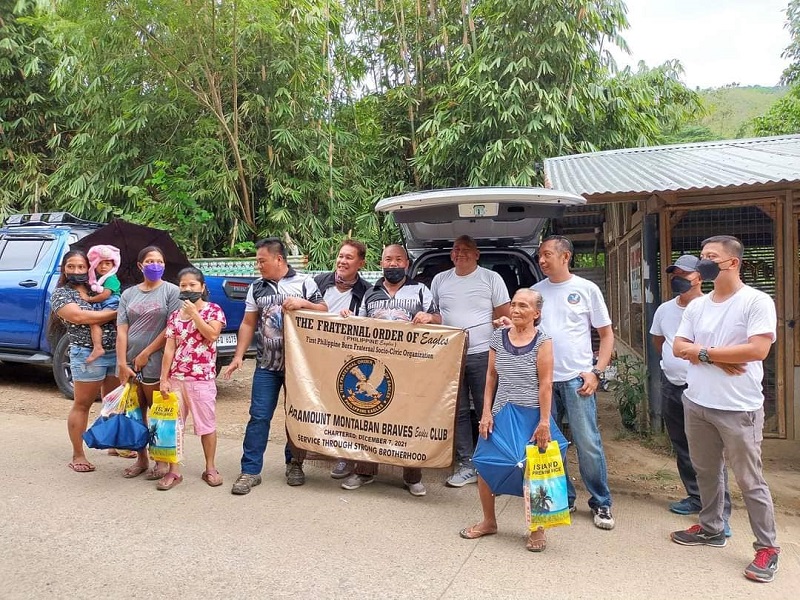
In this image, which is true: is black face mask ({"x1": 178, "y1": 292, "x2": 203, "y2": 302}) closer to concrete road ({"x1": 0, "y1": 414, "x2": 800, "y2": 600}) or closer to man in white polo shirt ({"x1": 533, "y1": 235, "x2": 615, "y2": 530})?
concrete road ({"x1": 0, "y1": 414, "x2": 800, "y2": 600})

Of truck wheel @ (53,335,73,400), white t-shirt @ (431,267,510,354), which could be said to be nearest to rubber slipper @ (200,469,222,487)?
white t-shirt @ (431,267,510,354)

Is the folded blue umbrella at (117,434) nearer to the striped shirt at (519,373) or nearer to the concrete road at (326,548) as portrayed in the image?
the concrete road at (326,548)

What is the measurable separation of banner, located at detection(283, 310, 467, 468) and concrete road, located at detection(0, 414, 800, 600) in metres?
0.36

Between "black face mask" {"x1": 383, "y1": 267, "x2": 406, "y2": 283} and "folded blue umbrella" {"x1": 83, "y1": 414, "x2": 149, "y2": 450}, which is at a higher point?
"black face mask" {"x1": 383, "y1": 267, "x2": 406, "y2": 283}

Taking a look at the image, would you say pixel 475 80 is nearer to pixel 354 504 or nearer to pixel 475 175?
pixel 475 175

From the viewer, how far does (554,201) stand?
434 cm

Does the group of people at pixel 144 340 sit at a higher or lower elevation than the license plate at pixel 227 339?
higher

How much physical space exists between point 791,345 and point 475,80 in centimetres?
745

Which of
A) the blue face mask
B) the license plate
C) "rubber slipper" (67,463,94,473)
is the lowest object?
"rubber slipper" (67,463,94,473)

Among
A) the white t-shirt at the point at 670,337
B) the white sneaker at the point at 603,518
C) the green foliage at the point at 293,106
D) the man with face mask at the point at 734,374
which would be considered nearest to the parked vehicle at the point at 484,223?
the white t-shirt at the point at 670,337

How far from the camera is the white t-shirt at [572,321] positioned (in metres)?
3.88

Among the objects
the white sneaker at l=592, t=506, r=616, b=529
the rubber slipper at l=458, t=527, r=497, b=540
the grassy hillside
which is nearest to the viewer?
the rubber slipper at l=458, t=527, r=497, b=540

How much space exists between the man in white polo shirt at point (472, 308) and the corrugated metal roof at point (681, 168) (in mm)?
1077

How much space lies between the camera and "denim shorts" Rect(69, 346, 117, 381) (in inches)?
189
